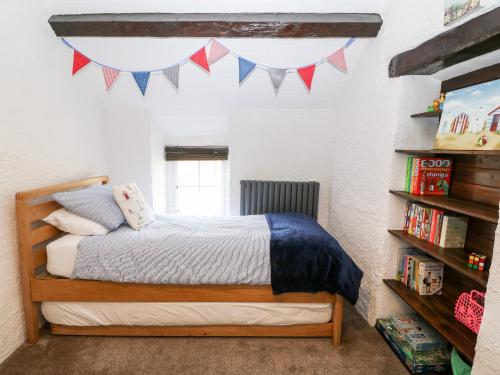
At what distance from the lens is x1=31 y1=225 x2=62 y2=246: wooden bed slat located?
67.2 inches

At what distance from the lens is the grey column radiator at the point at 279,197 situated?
292 centimetres

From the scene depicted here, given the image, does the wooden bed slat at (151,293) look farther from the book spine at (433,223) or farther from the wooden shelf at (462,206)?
the wooden shelf at (462,206)

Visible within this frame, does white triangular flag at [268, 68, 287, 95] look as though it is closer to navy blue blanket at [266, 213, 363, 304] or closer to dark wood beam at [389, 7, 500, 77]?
dark wood beam at [389, 7, 500, 77]

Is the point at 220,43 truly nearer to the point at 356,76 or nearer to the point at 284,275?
the point at 356,76

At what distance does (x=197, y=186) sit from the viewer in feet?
11.3

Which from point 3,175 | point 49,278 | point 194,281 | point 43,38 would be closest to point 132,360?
point 194,281

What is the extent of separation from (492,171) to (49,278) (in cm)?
259

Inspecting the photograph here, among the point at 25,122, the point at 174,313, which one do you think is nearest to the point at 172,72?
the point at 25,122

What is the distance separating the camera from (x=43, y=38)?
73.7 inches

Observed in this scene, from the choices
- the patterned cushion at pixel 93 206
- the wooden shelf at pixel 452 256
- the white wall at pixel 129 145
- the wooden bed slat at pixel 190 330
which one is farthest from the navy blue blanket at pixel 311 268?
the white wall at pixel 129 145

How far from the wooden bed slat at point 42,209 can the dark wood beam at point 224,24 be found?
1190 millimetres

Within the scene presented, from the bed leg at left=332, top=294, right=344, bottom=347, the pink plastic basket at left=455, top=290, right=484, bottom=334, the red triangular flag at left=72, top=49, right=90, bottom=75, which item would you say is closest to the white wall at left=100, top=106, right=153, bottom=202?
the red triangular flag at left=72, top=49, right=90, bottom=75

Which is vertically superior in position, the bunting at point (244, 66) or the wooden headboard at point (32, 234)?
the bunting at point (244, 66)

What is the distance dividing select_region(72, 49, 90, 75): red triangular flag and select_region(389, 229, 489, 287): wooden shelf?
8.20 feet
